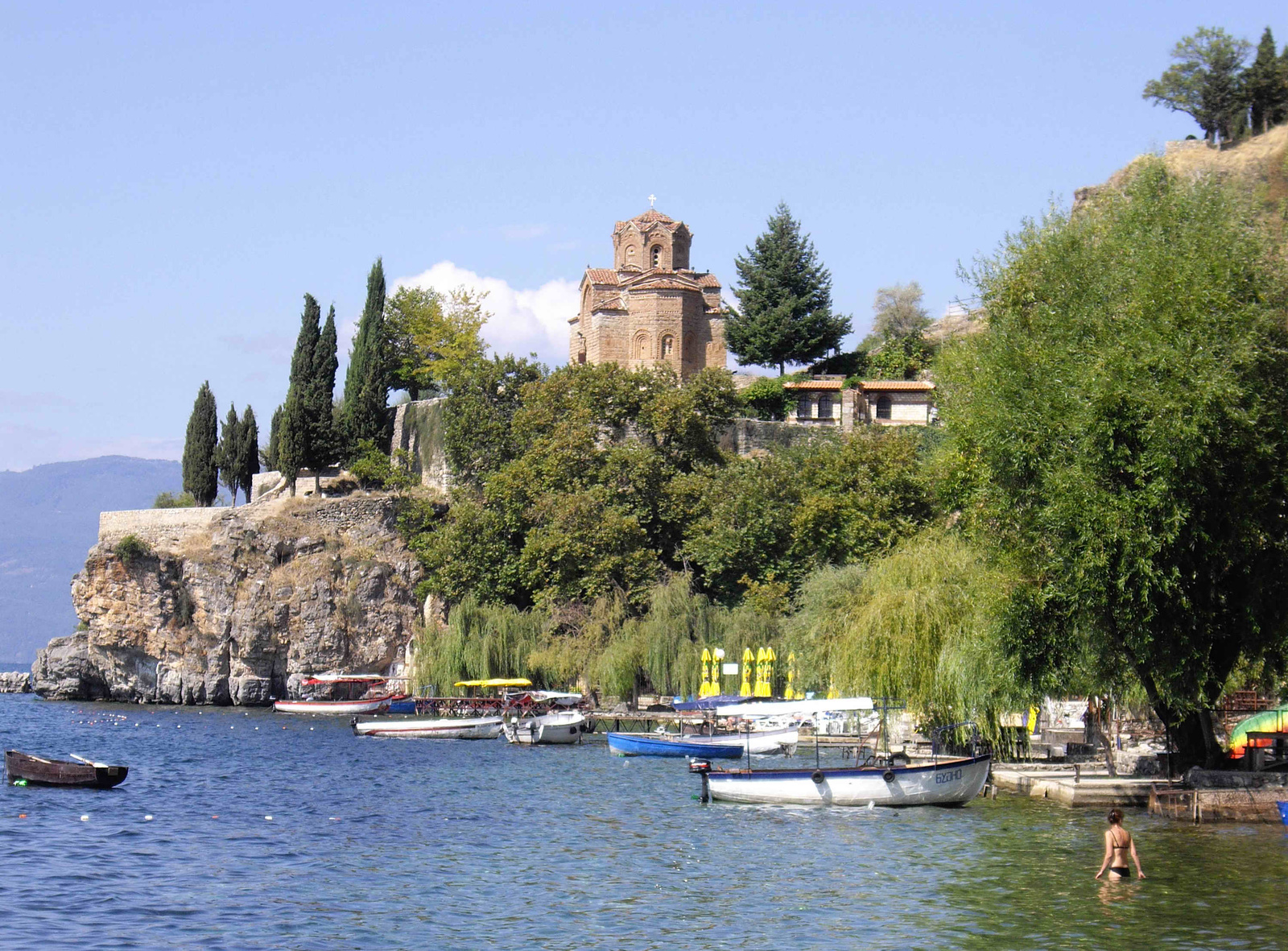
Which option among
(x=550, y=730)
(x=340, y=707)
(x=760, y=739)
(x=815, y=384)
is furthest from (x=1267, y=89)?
(x=340, y=707)

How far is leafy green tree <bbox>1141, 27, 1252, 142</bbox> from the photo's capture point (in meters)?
50.8

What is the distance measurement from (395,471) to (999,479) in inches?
1538

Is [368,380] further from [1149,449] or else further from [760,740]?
[1149,449]

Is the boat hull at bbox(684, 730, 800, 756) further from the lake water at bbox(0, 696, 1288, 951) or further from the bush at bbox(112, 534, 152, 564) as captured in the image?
the bush at bbox(112, 534, 152, 564)

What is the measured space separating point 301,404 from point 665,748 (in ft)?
91.3

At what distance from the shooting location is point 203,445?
205 feet

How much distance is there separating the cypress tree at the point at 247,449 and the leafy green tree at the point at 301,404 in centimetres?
278

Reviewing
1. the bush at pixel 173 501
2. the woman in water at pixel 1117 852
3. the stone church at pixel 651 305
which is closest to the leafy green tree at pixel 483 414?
the stone church at pixel 651 305

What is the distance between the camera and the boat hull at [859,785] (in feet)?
81.9

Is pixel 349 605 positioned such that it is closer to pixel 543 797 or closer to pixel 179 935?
pixel 543 797

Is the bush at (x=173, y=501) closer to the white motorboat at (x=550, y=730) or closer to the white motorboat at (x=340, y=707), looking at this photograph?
the white motorboat at (x=340, y=707)

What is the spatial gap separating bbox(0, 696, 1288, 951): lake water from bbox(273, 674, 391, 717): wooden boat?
2270 centimetres

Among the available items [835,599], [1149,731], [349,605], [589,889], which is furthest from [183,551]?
[589,889]

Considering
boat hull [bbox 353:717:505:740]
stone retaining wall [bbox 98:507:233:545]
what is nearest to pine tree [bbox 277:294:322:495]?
stone retaining wall [bbox 98:507:233:545]
